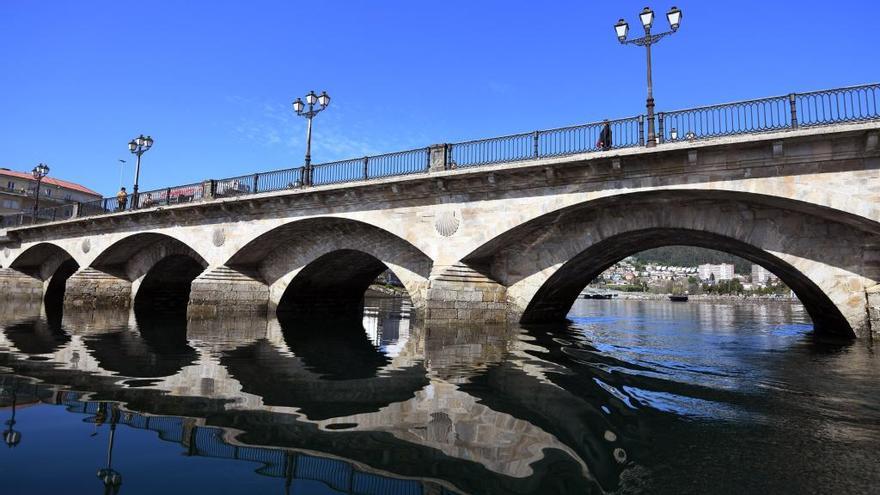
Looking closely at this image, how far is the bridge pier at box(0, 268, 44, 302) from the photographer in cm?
3030

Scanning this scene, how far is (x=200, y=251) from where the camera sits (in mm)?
20828

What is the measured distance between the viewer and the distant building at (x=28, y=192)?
2511 inches

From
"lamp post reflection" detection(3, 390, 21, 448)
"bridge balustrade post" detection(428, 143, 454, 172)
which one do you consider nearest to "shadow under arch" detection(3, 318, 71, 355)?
"lamp post reflection" detection(3, 390, 21, 448)

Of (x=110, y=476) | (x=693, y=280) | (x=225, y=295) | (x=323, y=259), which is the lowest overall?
(x=110, y=476)

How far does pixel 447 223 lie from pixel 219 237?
36.1ft

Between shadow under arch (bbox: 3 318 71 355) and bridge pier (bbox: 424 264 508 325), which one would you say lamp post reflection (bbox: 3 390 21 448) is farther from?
bridge pier (bbox: 424 264 508 325)

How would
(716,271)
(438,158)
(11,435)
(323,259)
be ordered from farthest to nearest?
(716,271) → (323,259) → (438,158) → (11,435)

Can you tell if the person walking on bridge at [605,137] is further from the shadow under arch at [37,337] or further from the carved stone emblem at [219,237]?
the carved stone emblem at [219,237]

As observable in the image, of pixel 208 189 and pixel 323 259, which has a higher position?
pixel 208 189

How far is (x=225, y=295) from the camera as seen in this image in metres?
19.6

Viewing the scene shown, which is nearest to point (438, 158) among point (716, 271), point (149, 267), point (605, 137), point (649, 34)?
point (605, 137)

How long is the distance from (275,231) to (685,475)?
17.7 metres

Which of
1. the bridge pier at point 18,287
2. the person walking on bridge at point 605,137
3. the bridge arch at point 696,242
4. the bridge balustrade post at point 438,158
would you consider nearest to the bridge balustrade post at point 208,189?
the bridge balustrade post at point 438,158

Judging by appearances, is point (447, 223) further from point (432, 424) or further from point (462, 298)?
point (432, 424)
